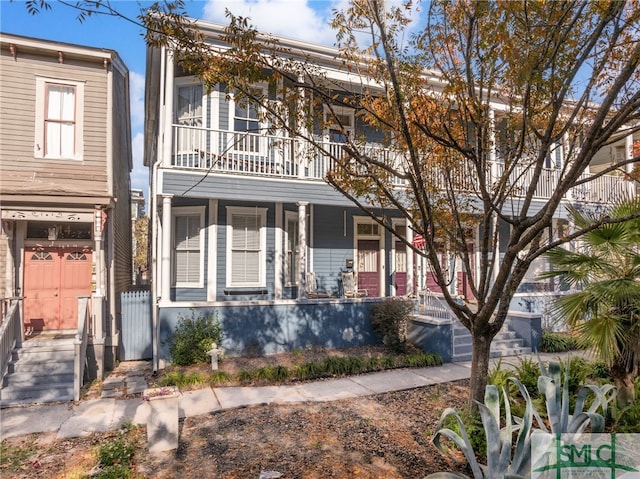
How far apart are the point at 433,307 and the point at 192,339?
596cm

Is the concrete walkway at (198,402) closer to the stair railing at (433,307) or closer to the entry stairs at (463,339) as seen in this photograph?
the entry stairs at (463,339)

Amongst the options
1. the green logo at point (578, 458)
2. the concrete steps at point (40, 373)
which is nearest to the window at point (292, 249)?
the concrete steps at point (40, 373)

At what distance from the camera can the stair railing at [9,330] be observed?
7.41m

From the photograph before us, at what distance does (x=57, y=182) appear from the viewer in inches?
374

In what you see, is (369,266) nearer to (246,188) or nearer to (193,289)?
(246,188)

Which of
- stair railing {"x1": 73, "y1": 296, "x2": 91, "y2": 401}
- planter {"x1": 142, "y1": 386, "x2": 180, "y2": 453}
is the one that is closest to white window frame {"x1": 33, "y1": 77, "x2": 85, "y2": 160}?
stair railing {"x1": 73, "y1": 296, "x2": 91, "y2": 401}

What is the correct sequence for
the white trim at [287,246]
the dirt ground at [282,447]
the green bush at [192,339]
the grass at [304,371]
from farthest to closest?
1. the white trim at [287,246]
2. the green bush at [192,339]
3. the grass at [304,371]
4. the dirt ground at [282,447]

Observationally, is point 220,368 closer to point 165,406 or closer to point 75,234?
point 165,406

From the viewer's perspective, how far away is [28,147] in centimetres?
948

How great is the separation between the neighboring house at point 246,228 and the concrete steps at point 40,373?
70.2 inches

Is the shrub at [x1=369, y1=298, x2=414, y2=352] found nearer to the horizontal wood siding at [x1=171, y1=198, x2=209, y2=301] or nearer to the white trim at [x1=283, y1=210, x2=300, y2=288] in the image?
the white trim at [x1=283, y1=210, x2=300, y2=288]

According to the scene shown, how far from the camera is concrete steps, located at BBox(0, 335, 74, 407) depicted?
7.11 meters

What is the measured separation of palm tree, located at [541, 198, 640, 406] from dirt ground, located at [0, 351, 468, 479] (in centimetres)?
232

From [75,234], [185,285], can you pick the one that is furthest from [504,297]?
[75,234]
